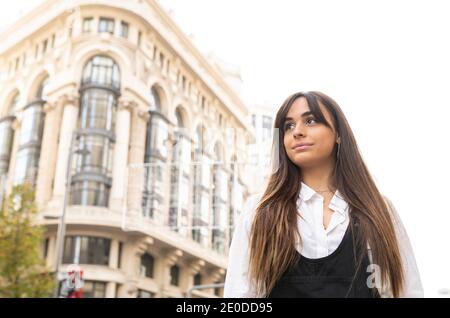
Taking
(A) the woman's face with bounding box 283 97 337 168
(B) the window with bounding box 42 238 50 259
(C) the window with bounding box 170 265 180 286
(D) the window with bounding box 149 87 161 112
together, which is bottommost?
(A) the woman's face with bounding box 283 97 337 168

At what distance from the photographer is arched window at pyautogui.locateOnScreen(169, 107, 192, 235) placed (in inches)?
1030

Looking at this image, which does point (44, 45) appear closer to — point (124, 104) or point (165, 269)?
point (124, 104)

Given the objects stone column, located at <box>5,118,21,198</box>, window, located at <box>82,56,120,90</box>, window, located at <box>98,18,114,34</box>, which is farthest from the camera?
window, located at <box>98,18,114,34</box>

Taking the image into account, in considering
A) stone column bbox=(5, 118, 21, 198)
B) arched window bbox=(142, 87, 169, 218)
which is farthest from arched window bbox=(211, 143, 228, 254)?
stone column bbox=(5, 118, 21, 198)

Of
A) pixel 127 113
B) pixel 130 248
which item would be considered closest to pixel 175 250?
pixel 130 248

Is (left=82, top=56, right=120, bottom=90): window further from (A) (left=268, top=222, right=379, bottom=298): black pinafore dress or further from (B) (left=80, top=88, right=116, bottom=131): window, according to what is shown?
(A) (left=268, top=222, right=379, bottom=298): black pinafore dress

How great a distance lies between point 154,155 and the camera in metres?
27.0

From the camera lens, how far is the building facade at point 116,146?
79.9ft

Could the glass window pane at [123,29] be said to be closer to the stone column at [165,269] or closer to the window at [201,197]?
the window at [201,197]

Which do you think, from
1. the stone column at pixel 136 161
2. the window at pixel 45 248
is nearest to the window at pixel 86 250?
the window at pixel 45 248

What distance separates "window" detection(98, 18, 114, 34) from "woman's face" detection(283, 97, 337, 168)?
2681 centimetres

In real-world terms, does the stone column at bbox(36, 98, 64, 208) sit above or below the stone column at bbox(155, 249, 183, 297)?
above
